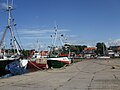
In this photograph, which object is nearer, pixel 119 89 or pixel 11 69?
pixel 119 89

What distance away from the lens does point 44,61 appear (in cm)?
4972

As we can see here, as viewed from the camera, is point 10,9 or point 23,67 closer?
Result: point 23,67

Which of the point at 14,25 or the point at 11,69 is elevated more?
the point at 14,25

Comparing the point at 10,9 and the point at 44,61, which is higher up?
the point at 10,9

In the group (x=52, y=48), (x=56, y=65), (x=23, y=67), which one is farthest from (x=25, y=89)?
(x=52, y=48)

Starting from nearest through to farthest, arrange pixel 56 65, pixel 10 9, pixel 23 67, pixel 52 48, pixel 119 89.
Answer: pixel 119 89 < pixel 23 67 < pixel 56 65 < pixel 10 9 < pixel 52 48

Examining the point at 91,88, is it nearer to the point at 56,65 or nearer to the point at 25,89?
the point at 25,89

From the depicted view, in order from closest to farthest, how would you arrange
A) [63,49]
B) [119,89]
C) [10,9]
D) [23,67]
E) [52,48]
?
1. [119,89]
2. [23,67]
3. [10,9]
4. [52,48]
5. [63,49]

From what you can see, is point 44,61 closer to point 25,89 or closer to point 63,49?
point 25,89

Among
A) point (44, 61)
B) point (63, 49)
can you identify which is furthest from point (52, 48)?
point (44, 61)

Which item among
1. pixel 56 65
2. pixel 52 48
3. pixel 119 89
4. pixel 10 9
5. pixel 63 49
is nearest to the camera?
pixel 119 89

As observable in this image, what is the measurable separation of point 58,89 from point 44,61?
113ft

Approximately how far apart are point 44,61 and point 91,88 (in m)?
34.3

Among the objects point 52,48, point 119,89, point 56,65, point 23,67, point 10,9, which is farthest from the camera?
point 52,48
